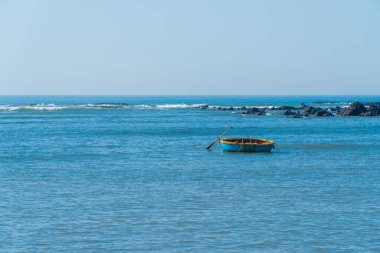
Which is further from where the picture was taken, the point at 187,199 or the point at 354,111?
the point at 354,111

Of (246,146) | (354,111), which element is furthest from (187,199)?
(354,111)

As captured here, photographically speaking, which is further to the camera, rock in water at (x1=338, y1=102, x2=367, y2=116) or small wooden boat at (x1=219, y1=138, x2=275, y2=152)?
rock in water at (x1=338, y1=102, x2=367, y2=116)

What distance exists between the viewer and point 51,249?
21906 millimetres

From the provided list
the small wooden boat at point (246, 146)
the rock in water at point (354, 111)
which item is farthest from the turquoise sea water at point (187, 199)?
the rock in water at point (354, 111)

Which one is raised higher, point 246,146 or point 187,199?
point 246,146

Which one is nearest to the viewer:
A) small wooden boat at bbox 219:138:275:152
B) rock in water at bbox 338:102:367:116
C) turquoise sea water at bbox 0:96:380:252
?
turquoise sea water at bbox 0:96:380:252

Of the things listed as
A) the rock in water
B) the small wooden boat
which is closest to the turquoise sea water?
the small wooden boat

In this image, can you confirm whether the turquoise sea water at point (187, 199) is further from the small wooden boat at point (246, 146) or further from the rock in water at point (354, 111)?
the rock in water at point (354, 111)

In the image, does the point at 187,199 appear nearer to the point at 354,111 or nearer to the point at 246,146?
the point at 246,146

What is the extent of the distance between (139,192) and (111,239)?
28.7 ft

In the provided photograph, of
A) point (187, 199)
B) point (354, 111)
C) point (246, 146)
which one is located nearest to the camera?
point (187, 199)

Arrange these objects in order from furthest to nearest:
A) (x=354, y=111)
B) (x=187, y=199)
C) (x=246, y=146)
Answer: (x=354, y=111), (x=246, y=146), (x=187, y=199)

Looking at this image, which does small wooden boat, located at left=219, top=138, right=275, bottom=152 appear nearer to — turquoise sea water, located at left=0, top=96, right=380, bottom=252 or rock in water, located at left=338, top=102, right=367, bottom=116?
turquoise sea water, located at left=0, top=96, right=380, bottom=252

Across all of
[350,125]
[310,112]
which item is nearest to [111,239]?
[350,125]
